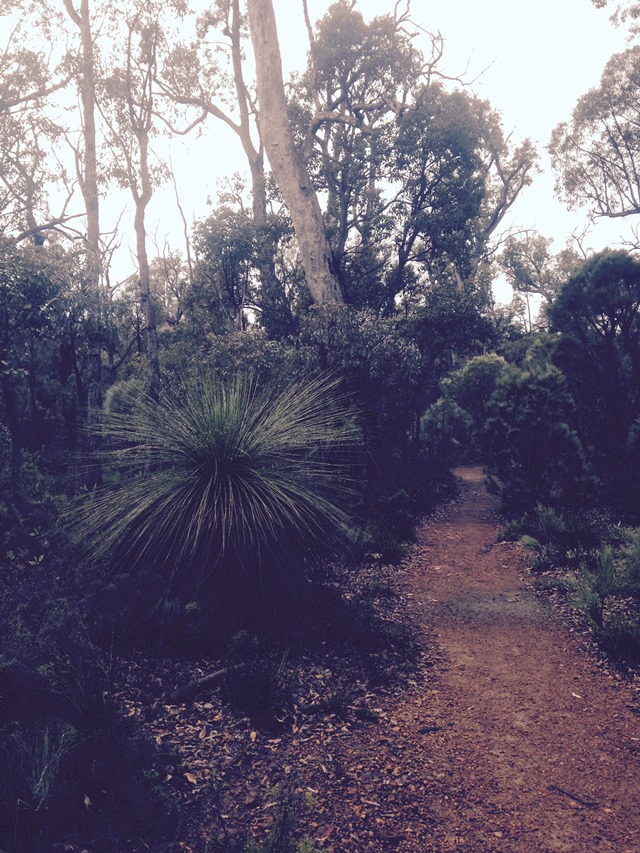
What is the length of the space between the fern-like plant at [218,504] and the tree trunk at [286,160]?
5.94m

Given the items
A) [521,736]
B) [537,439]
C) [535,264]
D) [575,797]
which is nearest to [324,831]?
[575,797]

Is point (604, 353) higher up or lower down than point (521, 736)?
higher up

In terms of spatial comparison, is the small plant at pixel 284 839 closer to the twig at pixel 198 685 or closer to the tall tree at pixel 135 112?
Result: the twig at pixel 198 685

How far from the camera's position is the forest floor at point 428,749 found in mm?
2975

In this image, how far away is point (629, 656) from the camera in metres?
4.56

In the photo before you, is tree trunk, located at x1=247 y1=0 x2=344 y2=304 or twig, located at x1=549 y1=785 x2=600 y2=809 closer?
twig, located at x1=549 y1=785 x2=600 y2=809

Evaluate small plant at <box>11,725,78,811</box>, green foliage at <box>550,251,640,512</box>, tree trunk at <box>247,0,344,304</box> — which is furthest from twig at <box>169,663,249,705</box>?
tree trunk at <box>247,0,344,304</box>

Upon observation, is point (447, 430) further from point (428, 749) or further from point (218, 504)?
point (428, 749)

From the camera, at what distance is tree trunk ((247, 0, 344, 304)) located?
1107 cm

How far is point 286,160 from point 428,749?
10339 mm

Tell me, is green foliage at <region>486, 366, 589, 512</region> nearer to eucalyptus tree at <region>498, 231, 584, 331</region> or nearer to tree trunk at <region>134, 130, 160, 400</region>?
tree trunk at <region>134, 130, 160, 400</region>

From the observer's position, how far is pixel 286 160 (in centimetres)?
1113

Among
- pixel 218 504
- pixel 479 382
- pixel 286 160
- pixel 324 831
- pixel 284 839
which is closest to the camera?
pixel 284 839

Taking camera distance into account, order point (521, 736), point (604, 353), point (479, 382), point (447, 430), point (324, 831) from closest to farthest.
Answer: point (324, 831)
point (521, 736)
point (604, 353)
point (479, 382)
point (447, 430)
